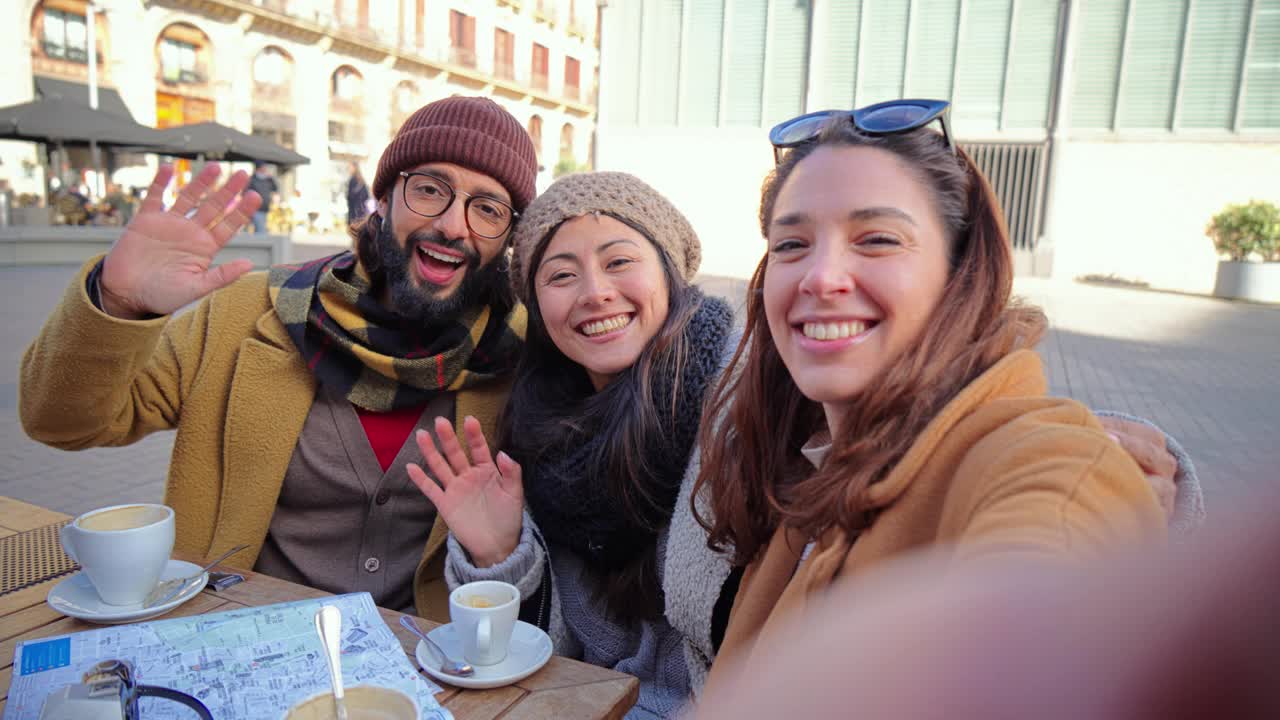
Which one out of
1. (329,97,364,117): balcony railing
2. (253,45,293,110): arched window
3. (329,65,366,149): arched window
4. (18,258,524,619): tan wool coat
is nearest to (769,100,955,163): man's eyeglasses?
(18,258,524,619): tan wool coat

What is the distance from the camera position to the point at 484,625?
1.32 m

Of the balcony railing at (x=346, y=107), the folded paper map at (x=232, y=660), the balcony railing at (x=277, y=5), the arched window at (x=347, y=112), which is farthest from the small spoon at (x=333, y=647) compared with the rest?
the balcony railing at (x=346, y=107)

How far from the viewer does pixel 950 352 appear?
3.70ft

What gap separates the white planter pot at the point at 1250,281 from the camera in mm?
13484

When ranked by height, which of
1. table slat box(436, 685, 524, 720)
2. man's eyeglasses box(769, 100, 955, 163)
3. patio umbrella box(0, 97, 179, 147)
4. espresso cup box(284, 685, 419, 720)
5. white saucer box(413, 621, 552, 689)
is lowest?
table slat box(436, 685, 524, 720)

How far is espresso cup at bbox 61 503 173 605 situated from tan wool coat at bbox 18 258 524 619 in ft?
1.97

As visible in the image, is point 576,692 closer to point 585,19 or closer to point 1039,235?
point 1039,235

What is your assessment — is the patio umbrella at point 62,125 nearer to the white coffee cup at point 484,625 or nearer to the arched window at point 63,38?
the arched window at point 63,38

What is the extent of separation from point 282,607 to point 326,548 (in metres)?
0.85

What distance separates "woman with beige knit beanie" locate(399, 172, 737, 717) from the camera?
6.37 feet

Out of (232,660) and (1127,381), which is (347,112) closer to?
(1127,381)

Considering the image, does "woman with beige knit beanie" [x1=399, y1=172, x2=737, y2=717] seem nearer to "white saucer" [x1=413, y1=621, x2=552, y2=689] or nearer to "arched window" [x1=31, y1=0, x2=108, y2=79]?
"white saucer" [x1=413, y1=621, x2=552, y2=689]

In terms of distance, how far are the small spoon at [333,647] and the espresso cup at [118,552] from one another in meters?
0.53

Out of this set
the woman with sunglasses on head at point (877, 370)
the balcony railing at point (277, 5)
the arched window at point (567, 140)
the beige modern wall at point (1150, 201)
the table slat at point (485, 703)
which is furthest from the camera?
the arched window at point (567, 140)
